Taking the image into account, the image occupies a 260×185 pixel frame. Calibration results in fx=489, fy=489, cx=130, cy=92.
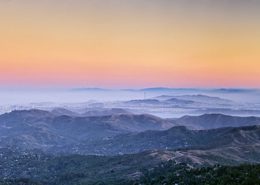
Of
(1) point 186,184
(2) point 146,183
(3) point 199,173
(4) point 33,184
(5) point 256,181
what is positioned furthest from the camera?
(4) point 33,184

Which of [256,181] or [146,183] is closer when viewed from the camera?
[256,181]

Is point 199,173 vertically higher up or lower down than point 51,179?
higher up

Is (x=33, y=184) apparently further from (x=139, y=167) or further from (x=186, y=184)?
(x=186, y=184)

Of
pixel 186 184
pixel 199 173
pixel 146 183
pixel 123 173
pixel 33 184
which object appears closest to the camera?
pixel 186 184

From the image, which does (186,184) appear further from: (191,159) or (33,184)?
(191,159)

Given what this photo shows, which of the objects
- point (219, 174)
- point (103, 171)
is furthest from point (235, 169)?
point (103, 171)

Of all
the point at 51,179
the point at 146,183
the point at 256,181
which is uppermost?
the point at 256,181

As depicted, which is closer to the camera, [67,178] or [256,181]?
[256,181]

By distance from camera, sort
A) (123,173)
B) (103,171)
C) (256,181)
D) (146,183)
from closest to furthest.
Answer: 1. (256,181)
2. (146,183)
3. (123,173)
4. (103,171)

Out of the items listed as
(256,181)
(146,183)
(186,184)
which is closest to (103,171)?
(146,183)
